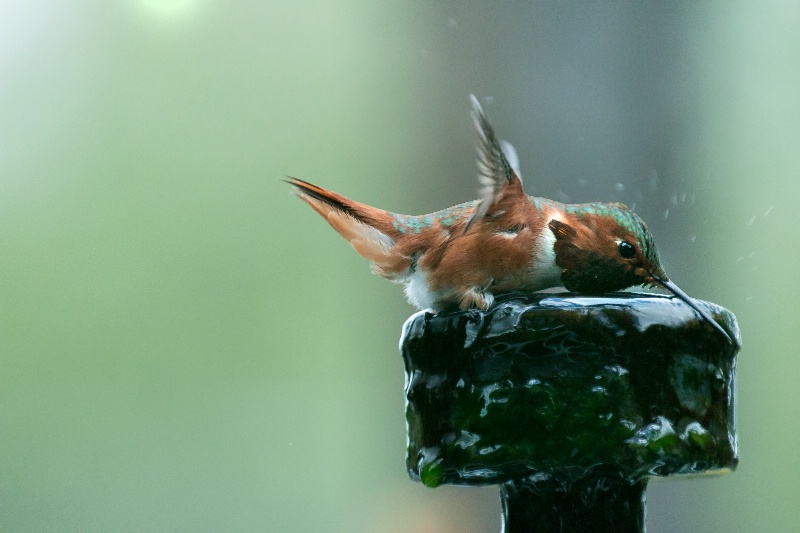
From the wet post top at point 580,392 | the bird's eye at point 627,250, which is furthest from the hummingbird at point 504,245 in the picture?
the wet post top at point 580,392

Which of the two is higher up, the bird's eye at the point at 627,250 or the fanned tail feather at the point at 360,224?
the fanned tail feather at the point at 360,224

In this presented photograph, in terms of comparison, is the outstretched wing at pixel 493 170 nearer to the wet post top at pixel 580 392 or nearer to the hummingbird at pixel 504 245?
the hummingbird at pixel 504 245

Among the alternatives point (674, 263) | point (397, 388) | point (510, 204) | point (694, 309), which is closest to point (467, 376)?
point (694, 309)

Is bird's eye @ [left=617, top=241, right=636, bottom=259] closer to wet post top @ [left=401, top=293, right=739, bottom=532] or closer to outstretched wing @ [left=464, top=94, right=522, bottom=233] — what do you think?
outstretched wing @ [left=464, top=94, right=522, bottom=233]

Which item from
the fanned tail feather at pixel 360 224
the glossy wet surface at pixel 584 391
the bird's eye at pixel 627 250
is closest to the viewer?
the glossy wet surface at pixel 584 391

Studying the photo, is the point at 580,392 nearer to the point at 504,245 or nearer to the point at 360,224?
the point at 504,245

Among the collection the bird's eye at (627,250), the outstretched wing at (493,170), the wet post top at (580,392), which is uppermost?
the outstretched wing at (493,170)
